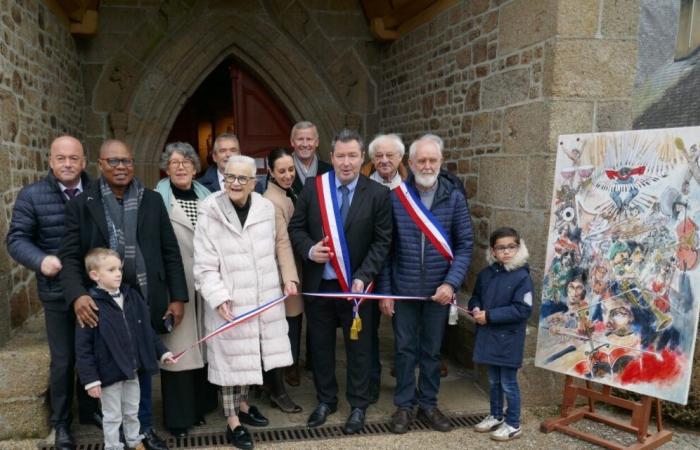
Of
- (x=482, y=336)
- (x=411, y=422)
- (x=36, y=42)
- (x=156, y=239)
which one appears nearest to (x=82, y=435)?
(x=156, y=239)

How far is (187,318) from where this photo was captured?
333cm

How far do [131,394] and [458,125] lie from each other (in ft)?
11.6

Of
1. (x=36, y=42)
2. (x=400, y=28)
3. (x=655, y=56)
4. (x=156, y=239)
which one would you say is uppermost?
(x=655, y=56)

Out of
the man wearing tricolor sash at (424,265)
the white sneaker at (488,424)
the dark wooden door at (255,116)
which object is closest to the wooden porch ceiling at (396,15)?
the dark wooden door at (255,116)

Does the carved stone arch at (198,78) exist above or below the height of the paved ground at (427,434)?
above

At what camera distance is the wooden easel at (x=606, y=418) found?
3.33m

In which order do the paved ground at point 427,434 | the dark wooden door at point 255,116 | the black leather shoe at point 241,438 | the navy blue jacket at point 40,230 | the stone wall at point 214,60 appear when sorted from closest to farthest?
1. the navy blue jacket at point 40,230
2. the black leather shoe at point 241,438
3. the paved ground at point 427,434
4. the stone wall at point 214,60
5. the dark wooden door at point 255,116

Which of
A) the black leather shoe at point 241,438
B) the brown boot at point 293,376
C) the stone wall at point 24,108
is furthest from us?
the brown boot at point 293,376

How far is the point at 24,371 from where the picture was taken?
3.32 meters

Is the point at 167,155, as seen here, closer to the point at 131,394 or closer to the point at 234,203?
the point at 234,203

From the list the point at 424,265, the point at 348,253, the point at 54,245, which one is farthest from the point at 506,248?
the point at 54,245

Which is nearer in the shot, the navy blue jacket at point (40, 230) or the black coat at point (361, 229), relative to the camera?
the navy blue jacket at point (40, 230)

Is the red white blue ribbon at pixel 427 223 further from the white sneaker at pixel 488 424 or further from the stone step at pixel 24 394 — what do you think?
the stone step at pixel 24 394

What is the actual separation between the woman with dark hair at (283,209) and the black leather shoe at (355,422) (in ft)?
1.36
